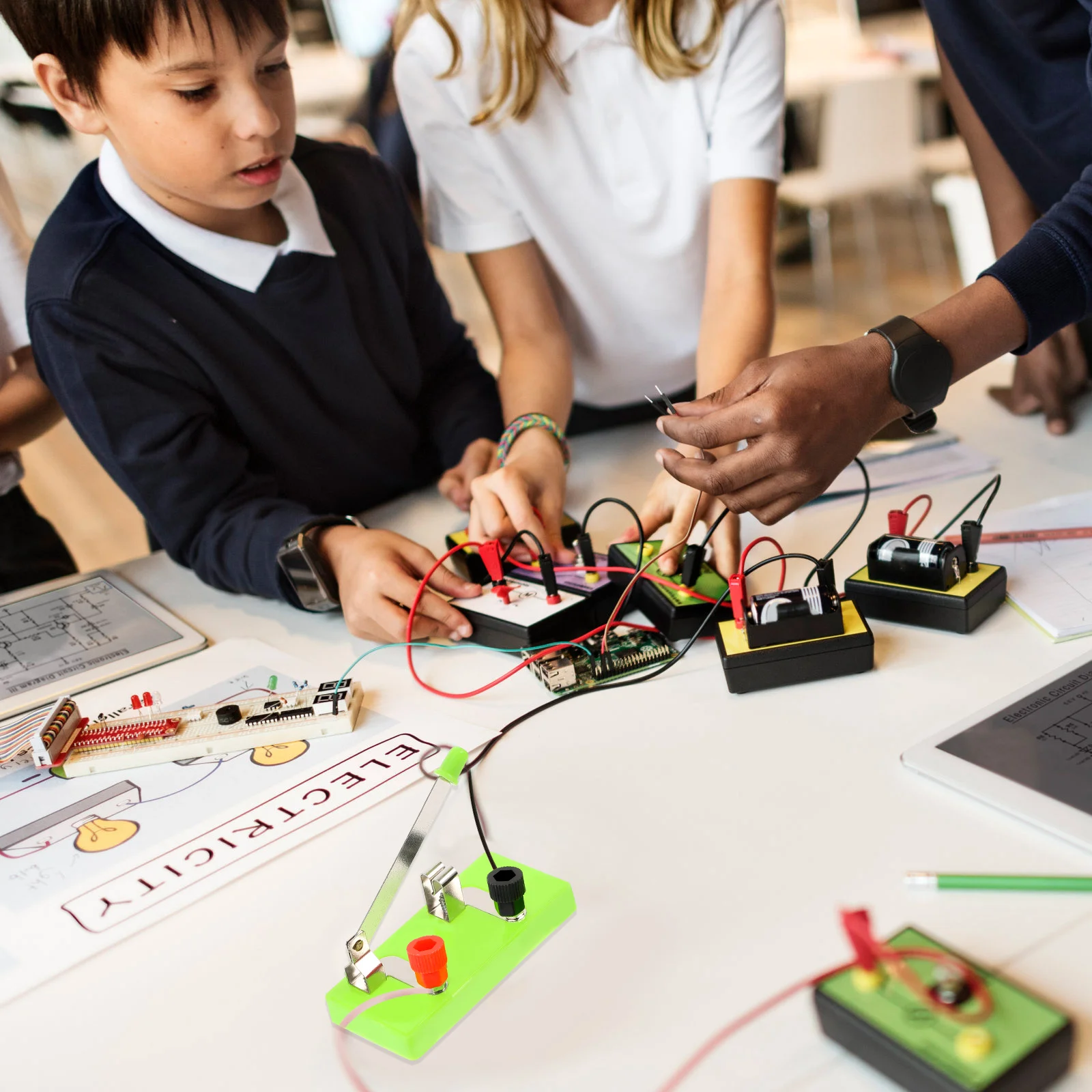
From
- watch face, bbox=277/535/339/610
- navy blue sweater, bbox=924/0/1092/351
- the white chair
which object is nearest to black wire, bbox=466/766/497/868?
watch face, bbox=277/535/339/610

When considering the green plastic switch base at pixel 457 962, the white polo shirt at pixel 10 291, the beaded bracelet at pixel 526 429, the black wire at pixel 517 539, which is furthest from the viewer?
the white polo shirt at pixel 10 291

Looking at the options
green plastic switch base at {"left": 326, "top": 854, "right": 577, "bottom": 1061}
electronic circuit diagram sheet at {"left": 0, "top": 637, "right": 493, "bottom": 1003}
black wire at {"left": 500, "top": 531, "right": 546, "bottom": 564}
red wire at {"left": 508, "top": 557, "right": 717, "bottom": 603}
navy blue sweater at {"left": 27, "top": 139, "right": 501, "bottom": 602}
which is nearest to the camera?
green plastic switch base at {"left": 326, "top": 854, "right": 577, "bottom": 1061}

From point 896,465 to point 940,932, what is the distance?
2.32 ft

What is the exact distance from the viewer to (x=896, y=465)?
1170mm


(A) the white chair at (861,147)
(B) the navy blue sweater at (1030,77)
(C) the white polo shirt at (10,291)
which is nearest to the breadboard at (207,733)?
(C) the white polo shirt at (10,291)

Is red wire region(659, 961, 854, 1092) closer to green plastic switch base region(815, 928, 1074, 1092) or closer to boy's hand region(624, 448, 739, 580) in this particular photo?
green plastic switch base region(815, 928, 1074, 1092)

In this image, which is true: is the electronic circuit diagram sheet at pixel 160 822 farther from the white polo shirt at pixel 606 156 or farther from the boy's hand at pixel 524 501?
the white polo shirt at pixel 606 156

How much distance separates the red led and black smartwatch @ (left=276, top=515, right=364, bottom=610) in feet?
1.68

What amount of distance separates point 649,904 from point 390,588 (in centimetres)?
44

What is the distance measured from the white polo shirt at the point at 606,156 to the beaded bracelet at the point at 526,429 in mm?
251

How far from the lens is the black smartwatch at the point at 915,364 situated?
0.82 meters

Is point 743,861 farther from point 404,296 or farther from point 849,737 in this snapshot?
point 404,296

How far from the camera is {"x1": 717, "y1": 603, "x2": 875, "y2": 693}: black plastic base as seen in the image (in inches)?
31.1

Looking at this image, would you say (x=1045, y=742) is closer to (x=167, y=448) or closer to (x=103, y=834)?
(x=103, y=834)
